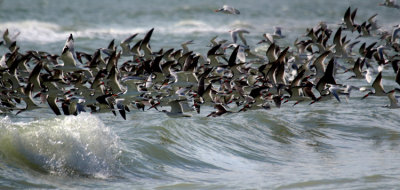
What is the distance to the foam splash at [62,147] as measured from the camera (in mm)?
9750

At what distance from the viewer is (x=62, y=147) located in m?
10.1

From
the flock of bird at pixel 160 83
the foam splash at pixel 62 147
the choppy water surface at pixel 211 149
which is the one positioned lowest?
the choppy water surface at pixel 211 149

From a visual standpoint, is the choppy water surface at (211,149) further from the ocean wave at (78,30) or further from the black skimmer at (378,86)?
the ocean wave at (78,30)

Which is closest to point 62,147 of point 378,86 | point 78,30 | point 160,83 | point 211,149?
point 211,149

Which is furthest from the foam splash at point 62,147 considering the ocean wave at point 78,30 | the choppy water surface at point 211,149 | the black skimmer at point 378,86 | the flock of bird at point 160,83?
the ocean wave at point 78,30

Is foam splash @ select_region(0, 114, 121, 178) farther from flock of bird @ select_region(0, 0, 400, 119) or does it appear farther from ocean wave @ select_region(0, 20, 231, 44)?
ocean wave @ select_region(0, 20, 231, 44)

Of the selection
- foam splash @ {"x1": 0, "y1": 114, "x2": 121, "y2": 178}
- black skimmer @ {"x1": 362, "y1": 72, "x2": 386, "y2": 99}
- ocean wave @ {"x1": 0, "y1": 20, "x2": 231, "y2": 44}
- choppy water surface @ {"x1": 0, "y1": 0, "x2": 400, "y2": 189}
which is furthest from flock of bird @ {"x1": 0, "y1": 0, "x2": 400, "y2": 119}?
ocean wave @ {"x1": 0, "y1": 20, "x2": 231, "y2": 44}

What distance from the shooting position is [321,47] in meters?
16.9

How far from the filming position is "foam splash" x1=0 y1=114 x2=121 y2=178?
9750 mm

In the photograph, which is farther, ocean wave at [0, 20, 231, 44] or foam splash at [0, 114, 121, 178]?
ocean wave at [0, 20, 231, 44]

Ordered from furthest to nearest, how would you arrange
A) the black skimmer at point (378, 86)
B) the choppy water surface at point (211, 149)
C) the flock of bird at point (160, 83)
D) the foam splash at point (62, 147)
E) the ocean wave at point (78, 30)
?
the ocean wave at point (78, 30) < the black skimmer at point (378, 86) < the flock of bird at point (160, 83) < the foam splash at point (62, 147) < the choppy water surface at point (211, 149)

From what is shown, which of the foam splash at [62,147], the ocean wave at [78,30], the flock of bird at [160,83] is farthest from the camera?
the ocean wave at [78,30]

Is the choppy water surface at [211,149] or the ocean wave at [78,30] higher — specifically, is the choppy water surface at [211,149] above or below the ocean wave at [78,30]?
below

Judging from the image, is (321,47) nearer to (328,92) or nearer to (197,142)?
(328,92)
